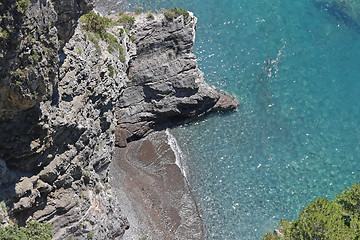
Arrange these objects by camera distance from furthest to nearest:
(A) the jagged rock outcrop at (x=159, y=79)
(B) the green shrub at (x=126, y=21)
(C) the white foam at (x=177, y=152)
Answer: (A) the jagged rock outcrop at (x=159, y=79)
(C) the white foam at (x=177, y=152)
(B) the green shrub at (x=126, y=21)

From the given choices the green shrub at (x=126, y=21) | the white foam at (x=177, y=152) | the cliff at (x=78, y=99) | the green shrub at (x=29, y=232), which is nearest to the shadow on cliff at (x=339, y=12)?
the cliff at (x=78, y=99)

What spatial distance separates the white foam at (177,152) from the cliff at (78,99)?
1.66 m

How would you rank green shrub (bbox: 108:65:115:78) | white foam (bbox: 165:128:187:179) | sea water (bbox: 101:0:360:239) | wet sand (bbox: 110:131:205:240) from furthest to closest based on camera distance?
white foam (bbox: 165:128:187:179), sea water (bbox: 101:0:360:239), wet sand (bbox: 110:131:205:240), green shrub (bbox: 108:65:115:78)

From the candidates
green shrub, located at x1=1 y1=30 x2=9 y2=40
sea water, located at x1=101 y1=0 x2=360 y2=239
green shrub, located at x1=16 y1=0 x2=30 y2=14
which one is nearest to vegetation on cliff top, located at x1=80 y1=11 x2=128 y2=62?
green shrub, located at x1=16 y1=0 x2=30 y2=14

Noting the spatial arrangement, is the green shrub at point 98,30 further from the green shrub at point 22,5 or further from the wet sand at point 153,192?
the green shrub at point 22,5

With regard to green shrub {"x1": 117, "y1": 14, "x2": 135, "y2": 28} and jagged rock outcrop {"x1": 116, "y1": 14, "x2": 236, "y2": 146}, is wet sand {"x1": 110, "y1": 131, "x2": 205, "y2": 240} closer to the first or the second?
jagged rock outcrop {"x1": 116, "y1": 14, "x2": 236, "y2": 146}

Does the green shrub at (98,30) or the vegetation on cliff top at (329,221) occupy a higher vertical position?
the green shrub at (98,30)

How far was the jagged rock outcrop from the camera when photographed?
4075cm

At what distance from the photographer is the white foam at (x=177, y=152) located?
40500 mm

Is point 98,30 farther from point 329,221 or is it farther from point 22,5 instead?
point 329,221

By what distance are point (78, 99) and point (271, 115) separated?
913 inches

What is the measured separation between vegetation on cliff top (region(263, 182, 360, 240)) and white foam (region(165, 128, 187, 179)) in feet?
37.0

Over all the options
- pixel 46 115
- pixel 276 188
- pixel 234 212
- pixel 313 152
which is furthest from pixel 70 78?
pixel 313 152

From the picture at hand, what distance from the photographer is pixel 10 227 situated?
75.4ft
